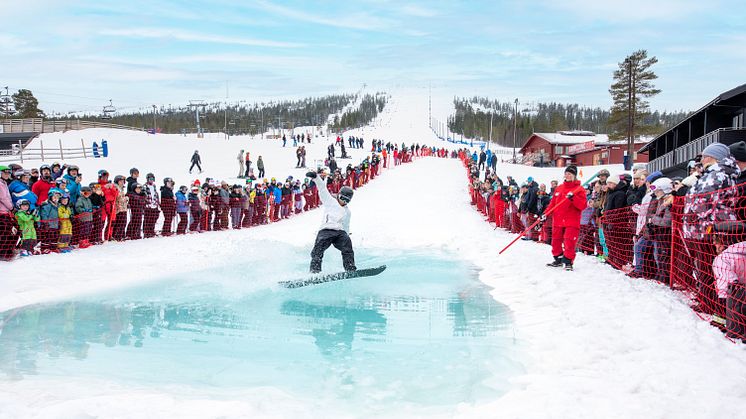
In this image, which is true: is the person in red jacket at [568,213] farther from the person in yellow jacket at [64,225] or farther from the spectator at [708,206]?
the person in yellow jacket at [64,225]

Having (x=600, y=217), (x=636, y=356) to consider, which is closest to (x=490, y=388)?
(x=636, y=356)

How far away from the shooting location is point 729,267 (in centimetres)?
483

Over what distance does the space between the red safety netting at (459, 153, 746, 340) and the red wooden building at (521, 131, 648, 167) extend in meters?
52.6

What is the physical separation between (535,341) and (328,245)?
3.85 m

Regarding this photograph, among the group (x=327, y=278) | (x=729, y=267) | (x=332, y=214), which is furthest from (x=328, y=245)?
(x=729, y=267)

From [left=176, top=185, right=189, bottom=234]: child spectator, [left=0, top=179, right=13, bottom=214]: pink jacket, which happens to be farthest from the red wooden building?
[left=0, top=179, right=13, bottom=214]: pink jacket

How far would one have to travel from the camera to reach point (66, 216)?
1007 centimetres

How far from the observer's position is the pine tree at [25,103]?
86250 millimetres

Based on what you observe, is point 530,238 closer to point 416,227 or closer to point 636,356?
point 416,227

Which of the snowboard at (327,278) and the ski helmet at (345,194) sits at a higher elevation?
the ski helmet at (345,194)

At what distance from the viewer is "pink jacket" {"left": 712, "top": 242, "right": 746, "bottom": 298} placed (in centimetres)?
470

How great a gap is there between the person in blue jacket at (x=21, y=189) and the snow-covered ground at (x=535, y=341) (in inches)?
51.6

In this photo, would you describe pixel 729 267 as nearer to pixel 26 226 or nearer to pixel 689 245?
pixel 689 245

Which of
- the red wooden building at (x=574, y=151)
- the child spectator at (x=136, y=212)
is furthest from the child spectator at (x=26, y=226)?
the red wooden building at (x=574, y=151)
